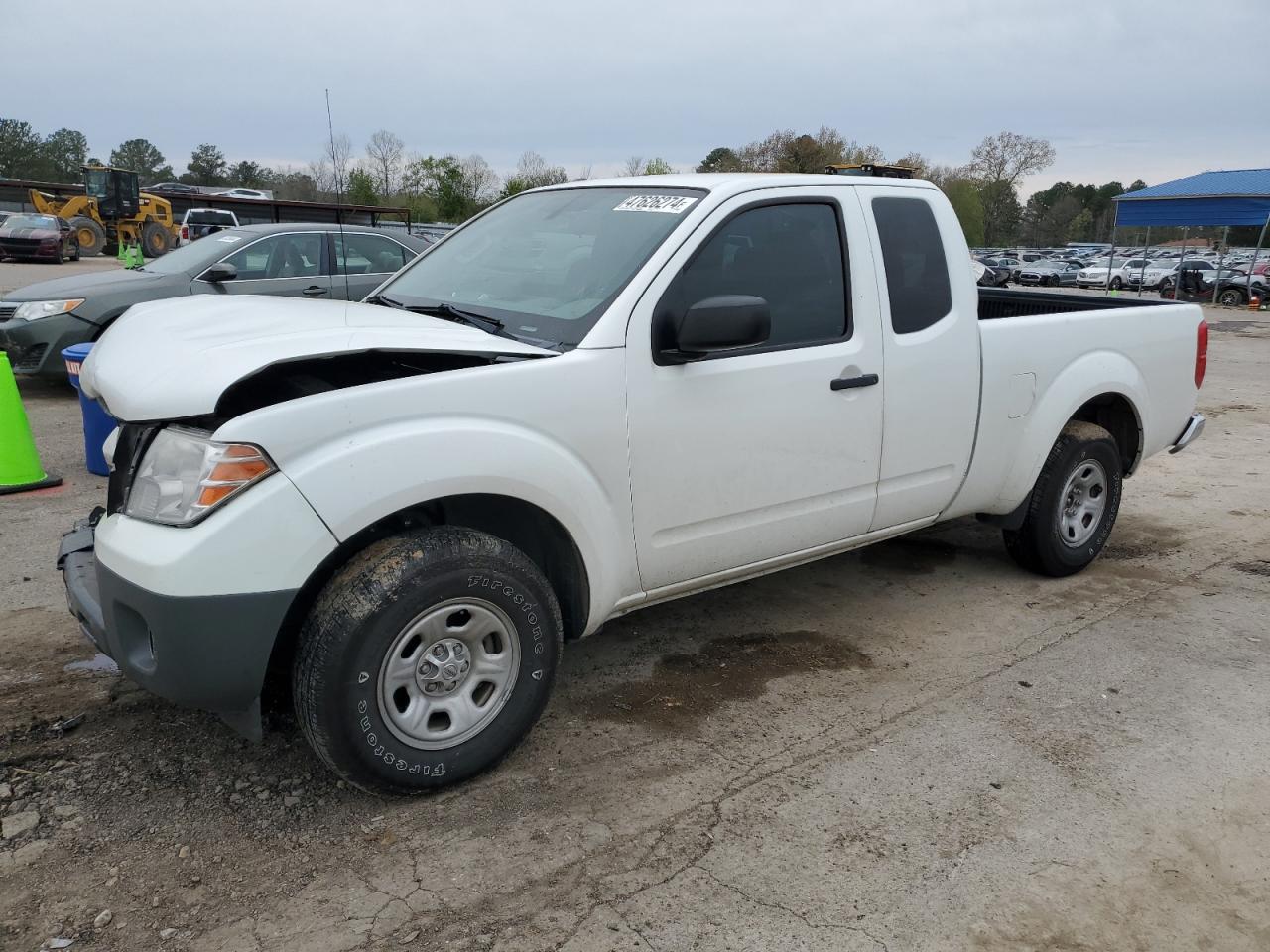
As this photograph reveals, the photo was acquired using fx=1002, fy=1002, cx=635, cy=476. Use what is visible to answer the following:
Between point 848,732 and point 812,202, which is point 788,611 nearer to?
point 848,732

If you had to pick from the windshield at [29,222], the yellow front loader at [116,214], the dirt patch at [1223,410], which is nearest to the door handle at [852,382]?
the dirt patch at [1223,410]

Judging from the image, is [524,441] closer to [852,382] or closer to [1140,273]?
[852,382]

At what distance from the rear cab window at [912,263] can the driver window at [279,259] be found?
656 centimetres

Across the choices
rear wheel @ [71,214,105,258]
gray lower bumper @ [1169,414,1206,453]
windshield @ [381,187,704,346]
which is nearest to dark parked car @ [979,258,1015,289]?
rear wheel @ [71,214,105,258]

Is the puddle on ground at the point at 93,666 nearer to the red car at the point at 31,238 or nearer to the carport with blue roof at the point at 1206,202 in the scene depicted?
the carport with blue roof at the point at 1206,202

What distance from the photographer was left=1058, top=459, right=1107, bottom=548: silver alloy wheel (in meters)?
5.04

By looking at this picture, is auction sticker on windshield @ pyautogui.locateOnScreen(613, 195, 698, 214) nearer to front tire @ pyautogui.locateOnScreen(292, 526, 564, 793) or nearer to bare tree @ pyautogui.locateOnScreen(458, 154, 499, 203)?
front tire @ pyautogui.locateOnScreen(292, 526, 564, 793)

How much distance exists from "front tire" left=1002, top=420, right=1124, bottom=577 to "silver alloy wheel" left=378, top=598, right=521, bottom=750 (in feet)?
9.81

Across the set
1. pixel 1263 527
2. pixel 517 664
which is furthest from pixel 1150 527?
pixel 517 664

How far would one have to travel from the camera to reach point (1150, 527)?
20.3ft

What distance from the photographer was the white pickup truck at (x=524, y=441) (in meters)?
2.68

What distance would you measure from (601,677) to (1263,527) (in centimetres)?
463

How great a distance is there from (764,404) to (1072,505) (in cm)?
237

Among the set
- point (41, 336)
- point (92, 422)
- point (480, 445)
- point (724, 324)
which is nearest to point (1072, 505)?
point (724, 324)
